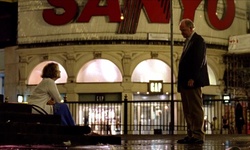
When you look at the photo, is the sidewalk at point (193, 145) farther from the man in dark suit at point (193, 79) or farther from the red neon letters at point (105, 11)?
the red neon letters at point (105, 11)

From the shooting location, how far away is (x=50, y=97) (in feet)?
34.1

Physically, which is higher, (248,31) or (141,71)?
(248,31)

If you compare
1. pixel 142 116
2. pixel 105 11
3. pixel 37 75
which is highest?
pixel 105 11

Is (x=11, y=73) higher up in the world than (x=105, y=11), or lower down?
lower down

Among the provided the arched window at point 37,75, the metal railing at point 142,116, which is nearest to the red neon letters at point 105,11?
the arched window at point 37,75

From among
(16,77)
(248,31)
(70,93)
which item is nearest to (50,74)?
(70,93)

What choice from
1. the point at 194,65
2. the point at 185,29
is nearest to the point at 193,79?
the point at 194,65

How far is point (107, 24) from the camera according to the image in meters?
34.0

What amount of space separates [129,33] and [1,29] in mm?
9711

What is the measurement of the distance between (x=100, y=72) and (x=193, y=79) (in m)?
24.7

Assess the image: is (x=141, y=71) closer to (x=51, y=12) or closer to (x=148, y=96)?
(x=148, y=96)

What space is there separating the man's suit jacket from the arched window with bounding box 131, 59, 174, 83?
24.1 metres

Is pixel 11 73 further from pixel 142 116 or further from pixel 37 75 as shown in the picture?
pixel 142 116

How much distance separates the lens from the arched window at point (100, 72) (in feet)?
112
